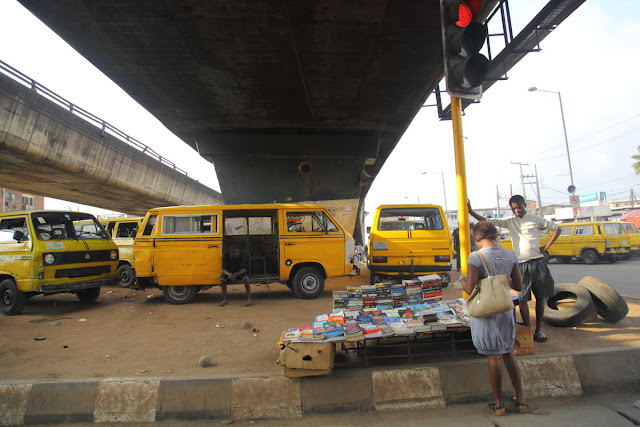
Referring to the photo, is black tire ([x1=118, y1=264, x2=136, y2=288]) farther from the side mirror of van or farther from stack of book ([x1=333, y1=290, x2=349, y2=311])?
stack of book ([x1=333, y1=290, x2=349, y2=311])

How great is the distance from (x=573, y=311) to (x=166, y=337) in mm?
5791

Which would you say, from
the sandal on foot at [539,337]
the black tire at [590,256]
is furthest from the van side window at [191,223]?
the black tire at [590,256]

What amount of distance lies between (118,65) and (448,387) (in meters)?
9.97

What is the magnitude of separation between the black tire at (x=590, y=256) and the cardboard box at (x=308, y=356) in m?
17.7

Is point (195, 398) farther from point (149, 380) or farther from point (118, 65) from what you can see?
point (118, 65)

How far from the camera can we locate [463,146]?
3.66 meters

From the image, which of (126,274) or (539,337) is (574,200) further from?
(126,274)

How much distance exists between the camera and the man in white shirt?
4.22 metres

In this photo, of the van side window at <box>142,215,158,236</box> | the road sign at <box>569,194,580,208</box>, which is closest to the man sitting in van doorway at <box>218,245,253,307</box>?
the van side window at <box>142,215,158,236</box>

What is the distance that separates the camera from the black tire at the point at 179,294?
26.9ft

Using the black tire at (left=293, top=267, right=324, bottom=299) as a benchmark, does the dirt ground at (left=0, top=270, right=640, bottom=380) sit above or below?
below

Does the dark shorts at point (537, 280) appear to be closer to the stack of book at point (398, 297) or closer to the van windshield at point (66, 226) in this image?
the stack of book at point (398, 297)

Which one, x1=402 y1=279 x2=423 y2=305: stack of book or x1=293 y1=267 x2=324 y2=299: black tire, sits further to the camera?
x1=293 y1=267 x2=324 y2=299: black tire

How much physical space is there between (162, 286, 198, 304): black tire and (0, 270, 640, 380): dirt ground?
184 millimetres
